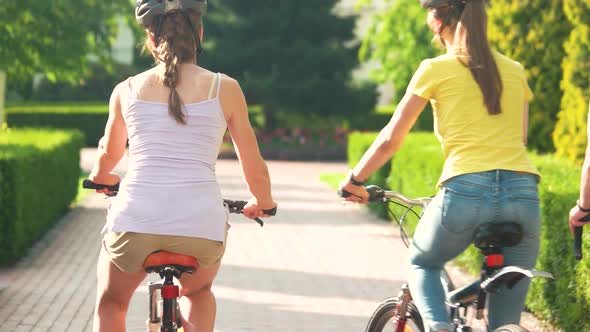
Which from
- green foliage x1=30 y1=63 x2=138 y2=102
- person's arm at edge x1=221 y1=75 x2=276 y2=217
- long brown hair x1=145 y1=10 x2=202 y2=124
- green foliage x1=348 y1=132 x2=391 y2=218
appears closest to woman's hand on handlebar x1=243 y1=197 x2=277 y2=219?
person's arm at edge x1=221 y1=75 x2=276 y2=217

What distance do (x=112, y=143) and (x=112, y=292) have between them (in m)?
0.52

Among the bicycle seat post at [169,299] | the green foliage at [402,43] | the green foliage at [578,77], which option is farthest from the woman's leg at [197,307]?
the green foliage at [402,43]

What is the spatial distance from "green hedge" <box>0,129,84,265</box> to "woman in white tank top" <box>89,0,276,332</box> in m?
6.13

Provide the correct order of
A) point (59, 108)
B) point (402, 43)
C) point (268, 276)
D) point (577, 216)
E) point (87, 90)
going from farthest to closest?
point (87, 90)
point (59, 108)
point (402, 43)
point (268, 276)
point (577, 216)

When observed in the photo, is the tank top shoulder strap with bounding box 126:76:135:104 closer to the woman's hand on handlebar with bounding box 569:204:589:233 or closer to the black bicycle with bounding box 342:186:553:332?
the black bicycle with bounding box 342:186:553:332

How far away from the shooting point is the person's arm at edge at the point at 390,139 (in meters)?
4.29

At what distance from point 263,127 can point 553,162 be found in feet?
74.8

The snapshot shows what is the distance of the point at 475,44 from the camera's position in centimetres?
427

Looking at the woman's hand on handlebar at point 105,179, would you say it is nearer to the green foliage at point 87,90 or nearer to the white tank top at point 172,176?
the white tank top at point 172,176

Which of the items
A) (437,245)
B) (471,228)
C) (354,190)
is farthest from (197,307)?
(471,228)

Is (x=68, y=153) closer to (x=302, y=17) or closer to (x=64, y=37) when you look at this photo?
(x=64, y=37)

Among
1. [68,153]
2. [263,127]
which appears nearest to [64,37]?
[68,153]

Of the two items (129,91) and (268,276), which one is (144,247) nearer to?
(129,91)

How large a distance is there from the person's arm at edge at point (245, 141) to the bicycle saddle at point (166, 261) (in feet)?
1.34
